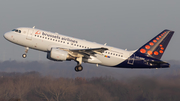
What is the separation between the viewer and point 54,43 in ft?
131

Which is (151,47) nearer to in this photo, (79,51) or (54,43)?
(79,51)

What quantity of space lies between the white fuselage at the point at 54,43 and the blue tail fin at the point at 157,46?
2470mm

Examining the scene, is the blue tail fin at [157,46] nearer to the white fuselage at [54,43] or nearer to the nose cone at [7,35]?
the white fuselage at [54,43]

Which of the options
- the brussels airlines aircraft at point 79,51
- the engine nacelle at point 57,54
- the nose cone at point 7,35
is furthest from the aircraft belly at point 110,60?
the nose cone at point 7,35

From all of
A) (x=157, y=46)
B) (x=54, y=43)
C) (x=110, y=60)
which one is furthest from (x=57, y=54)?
(x=157, y=46)

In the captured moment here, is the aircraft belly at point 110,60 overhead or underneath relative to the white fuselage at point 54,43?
underneath

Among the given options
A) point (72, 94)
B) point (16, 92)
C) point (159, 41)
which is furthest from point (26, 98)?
point (159, 41)

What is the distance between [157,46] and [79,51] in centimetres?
1171

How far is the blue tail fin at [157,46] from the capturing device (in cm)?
4229

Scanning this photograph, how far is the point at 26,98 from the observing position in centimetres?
7288

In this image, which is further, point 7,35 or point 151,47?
point 151,47

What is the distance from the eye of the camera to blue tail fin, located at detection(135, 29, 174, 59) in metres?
42.3

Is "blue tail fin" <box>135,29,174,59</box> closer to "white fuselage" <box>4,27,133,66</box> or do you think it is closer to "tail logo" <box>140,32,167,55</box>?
"tail logo" <box>140,32,167,55</box>

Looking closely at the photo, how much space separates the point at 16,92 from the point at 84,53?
129ft
